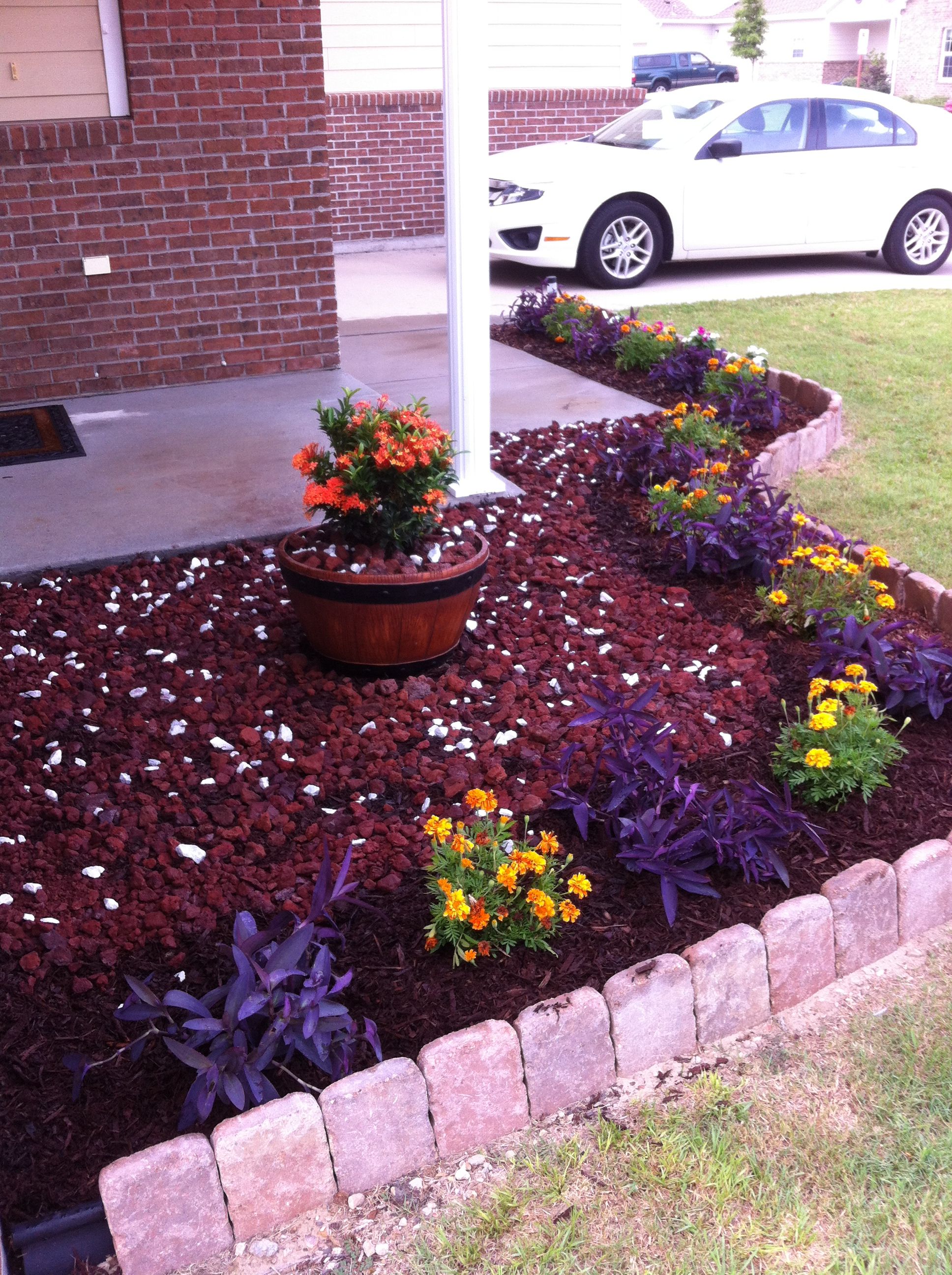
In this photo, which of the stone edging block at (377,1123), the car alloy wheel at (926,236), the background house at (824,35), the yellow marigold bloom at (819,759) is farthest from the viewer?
the background house at (824,35)

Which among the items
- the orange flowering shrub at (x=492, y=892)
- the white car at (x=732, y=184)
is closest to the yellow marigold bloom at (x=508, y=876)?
the orange flowering shrub at (x=492, y=892)

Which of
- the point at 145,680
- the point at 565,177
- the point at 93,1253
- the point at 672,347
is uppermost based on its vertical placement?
the point at 565,177

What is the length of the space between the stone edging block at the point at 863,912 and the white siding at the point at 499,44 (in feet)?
34.8

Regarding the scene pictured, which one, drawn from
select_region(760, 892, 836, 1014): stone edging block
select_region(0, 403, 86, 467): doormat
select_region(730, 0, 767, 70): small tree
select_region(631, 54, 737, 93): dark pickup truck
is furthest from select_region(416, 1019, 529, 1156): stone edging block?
select_region(730, 0, 767, 70): small tree

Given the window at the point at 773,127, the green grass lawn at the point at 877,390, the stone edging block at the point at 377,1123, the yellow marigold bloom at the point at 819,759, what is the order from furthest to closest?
the window at the point at 773,127, the green grass lawn at the point at 877,390, the yellow marigold bloom at the point at 819,759, the stone edging block at the point at 377,1123

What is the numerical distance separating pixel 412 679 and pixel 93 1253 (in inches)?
74.0

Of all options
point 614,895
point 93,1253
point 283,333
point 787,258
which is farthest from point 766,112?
point 93,1253

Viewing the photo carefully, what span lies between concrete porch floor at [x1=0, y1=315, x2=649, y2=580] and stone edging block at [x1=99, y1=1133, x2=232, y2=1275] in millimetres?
2747

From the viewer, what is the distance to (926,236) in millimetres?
10461

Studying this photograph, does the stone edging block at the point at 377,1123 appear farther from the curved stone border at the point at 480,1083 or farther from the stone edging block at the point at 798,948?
the stone edging block at the point at 798,948

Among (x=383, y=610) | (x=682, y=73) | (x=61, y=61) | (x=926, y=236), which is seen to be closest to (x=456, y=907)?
(x=383, y=610)

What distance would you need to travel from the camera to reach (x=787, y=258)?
1120 cm

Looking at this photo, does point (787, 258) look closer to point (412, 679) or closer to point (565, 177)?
point (565, 177)

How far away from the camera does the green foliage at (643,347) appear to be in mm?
6578
